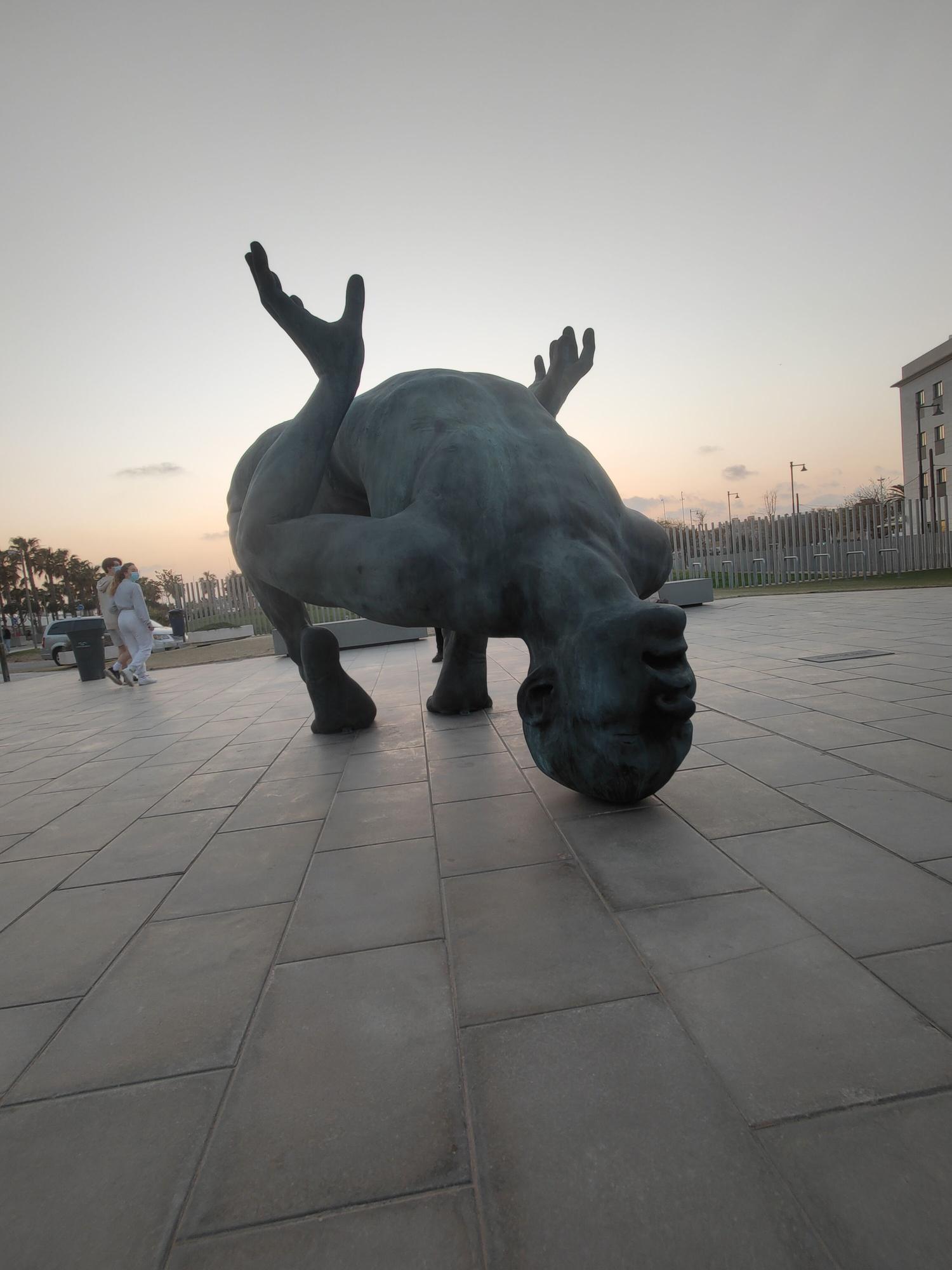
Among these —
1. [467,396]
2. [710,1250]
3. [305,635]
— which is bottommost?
[710,1250]

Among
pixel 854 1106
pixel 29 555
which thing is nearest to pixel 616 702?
pixel 854 1106

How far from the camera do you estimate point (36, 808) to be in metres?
3.30

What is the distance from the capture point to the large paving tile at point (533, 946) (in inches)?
55.5

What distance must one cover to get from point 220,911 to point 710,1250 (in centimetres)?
152

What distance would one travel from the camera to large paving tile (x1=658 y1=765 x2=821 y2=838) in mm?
2225

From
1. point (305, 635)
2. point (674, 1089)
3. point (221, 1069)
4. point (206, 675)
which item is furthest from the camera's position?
point (206, 675)

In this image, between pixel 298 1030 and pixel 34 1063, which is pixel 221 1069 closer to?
pixel 298 1030

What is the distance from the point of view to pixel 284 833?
2.58m

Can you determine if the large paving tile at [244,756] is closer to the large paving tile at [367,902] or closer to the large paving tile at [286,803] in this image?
the large paving tile at [286,803]

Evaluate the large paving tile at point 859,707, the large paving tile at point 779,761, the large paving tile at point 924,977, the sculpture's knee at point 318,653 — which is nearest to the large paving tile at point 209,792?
the sculpture's knee at point 318,653

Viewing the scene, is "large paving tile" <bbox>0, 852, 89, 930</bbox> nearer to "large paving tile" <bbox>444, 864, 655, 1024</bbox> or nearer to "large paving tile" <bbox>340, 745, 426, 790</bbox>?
"large paving tile" <bbox>340, 745, 426, 790</bbox>

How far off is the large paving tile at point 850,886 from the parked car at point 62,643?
16.0 meters

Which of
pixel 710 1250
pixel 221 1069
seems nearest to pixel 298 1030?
pixel 221 1069

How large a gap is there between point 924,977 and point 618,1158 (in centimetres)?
79
